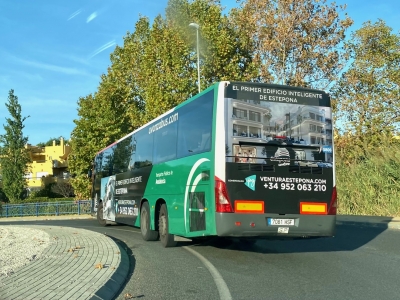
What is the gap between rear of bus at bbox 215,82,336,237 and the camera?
29.9 ft

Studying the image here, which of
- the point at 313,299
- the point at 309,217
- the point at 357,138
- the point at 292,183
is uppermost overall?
the point at 357,138

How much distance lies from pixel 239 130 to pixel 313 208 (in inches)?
87.7

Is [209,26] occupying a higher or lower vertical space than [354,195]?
higher

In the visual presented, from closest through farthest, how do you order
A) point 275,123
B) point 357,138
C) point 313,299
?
1. point 313,299
2. point 275,123
3. point 357,138

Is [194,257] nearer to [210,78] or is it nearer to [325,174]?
[325,174]

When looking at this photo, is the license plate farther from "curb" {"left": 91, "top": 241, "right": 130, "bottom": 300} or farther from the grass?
the grass

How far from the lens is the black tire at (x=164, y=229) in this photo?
11984 millimetres

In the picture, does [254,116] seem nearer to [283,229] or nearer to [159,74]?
[283,229]

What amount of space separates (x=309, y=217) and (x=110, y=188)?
10.7 metres

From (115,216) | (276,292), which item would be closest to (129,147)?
(115,216)

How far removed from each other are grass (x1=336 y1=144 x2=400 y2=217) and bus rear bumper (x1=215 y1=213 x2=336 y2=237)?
497 inches

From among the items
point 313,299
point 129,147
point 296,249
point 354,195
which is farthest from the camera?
point 354,195

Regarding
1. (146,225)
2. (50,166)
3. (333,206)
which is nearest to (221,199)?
(333,206)

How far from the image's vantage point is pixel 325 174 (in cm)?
977
